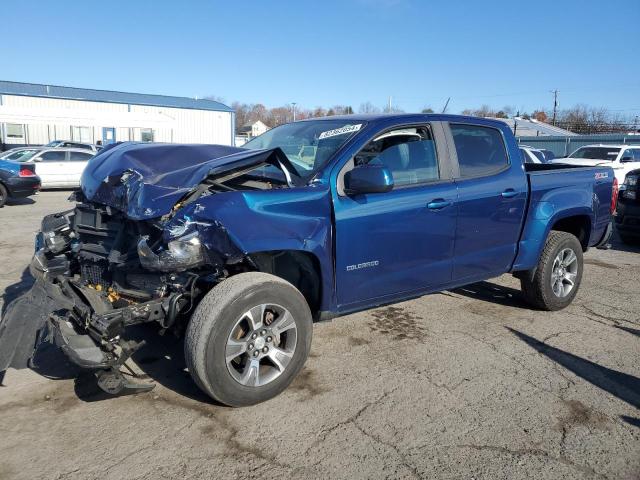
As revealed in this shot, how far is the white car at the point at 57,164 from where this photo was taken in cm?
1750

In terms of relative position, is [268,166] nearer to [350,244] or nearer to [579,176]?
[350,244]

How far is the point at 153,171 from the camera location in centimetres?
400

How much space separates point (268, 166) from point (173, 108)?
40.1m

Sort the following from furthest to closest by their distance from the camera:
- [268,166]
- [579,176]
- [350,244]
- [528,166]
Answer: [528,166] → [579,176] → [268,166] → [350,244]

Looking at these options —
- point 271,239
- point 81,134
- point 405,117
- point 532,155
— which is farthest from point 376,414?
point 81,134

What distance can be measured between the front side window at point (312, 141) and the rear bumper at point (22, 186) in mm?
11018

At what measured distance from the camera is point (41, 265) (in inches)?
157

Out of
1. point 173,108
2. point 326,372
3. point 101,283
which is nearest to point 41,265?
point 101,283

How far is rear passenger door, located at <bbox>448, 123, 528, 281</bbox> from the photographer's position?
4543 mm

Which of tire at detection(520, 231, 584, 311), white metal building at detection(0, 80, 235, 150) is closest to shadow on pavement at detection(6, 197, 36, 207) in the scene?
tire at detection(520, 231, 584, 311)

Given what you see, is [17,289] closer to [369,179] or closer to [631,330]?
[369,179]

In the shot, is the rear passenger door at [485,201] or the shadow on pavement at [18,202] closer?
the rear passenger door at [485,201]

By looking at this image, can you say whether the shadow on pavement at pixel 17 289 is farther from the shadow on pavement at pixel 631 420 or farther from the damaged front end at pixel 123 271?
the shadow on pavement at pixel 631 420

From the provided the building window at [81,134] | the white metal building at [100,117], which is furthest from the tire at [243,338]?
the building window at [81,134]
